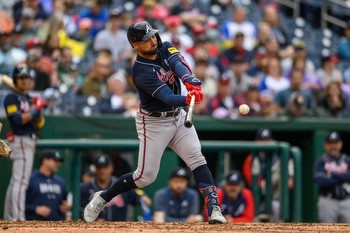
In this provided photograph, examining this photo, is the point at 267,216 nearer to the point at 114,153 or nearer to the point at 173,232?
the point at 114,153

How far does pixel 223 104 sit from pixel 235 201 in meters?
2.06

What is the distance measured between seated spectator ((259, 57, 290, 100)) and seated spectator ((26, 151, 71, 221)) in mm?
4096

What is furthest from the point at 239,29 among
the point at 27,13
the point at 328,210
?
the point at 328,210

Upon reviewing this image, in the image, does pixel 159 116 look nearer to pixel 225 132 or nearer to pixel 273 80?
pixel 225 132

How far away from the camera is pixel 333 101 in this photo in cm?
1386

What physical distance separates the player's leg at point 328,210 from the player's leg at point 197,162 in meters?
4.31

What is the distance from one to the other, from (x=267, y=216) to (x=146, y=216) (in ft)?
4.76

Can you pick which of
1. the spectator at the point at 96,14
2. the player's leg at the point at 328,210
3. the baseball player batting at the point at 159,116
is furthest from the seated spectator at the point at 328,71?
the baseball player batting at the point at 159,116

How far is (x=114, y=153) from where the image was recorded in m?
12.4

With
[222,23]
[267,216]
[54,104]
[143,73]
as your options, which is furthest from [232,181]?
[222,23]

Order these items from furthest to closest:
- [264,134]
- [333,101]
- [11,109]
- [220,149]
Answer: [333,101]
[264,134]
[220,149]
[11,109]

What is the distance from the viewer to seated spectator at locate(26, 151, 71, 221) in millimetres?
10891

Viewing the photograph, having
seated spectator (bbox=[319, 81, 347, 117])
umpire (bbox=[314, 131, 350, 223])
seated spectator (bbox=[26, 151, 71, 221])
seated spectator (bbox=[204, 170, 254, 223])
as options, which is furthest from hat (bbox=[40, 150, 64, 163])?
seated spectator (bbox=[319, 81, 347, 117])

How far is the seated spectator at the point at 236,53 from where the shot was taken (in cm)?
1503
